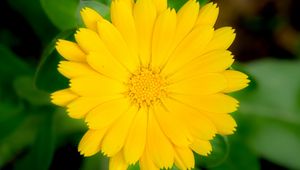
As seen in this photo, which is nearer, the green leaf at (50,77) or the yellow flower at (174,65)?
the yellow flower at (174,65)

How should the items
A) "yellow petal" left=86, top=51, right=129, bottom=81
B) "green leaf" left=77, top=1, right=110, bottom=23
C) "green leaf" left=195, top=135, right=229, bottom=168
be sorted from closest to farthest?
"yellow petal" left=86, top=51, right=129, bottom=81 → "green leaf" left=77, top=1, right=110, bottom=23 → "green leaf" left=195, top=135, right=229, bottom=168

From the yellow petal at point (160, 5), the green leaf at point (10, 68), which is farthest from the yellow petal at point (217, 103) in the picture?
the green leaf at point (10, 68)

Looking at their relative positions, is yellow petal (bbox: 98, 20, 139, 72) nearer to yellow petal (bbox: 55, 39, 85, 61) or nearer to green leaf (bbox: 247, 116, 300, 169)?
yellow petal (bbox: 55, 39, 85, 61)

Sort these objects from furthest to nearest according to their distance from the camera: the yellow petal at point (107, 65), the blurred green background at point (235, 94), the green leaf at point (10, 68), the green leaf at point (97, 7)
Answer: the green leaf at point (10, 68) → the blurred green background at point (235, 94) → the green leaf at point (97, 7) → the yellow petal at point (107, 65)

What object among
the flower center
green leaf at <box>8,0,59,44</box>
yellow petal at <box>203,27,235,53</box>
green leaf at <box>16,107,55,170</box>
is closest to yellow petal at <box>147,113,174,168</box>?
the flower center

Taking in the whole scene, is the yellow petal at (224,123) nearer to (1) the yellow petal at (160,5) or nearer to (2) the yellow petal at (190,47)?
(2) the yellow petal at (190,47)

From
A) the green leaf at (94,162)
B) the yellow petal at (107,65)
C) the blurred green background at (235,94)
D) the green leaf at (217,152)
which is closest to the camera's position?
the yellow petal at (107,65)
